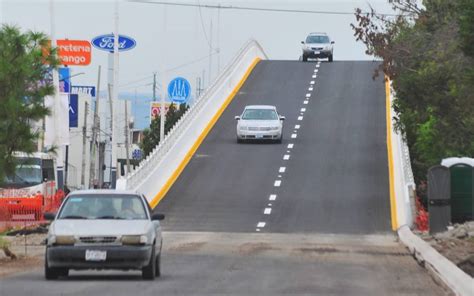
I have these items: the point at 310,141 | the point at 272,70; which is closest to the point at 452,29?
the point at 310,141

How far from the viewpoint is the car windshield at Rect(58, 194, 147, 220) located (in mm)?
19594

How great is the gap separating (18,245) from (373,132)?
100 feet

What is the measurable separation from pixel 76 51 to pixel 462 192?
29.9 meters

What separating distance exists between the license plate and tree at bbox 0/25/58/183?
5.22 metres

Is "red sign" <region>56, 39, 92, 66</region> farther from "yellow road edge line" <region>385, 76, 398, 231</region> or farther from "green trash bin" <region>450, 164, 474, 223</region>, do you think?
"green trash bin" <region>450, 164, 474, 223</region>

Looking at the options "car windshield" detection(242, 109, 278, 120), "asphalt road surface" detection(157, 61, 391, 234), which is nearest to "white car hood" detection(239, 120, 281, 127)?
"car windshield" detection(242, 109, 278, 120)

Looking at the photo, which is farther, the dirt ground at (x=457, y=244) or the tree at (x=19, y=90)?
the dirt ground at (x=457, y=244)

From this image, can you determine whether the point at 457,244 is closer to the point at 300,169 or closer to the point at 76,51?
the point at 300,169

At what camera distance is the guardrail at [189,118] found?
4309 centimetres

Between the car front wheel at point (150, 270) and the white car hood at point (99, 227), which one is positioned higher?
the white car hood at point (99, 227)

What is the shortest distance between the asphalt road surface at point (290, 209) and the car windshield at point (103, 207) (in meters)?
1.05

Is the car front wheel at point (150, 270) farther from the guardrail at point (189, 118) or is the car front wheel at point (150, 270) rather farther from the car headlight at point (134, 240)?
the guardrail at point (189, 118)

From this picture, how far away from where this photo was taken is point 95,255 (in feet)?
61.1

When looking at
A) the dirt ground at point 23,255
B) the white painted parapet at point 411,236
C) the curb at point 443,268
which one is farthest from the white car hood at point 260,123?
the curb at point 443,268
